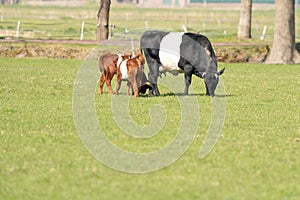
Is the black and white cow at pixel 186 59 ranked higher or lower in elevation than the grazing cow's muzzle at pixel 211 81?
higher

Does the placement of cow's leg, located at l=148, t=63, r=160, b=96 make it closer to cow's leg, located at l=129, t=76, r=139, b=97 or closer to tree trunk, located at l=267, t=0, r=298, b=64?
cow's leg, located at l=129, t=76, r=139, b=97

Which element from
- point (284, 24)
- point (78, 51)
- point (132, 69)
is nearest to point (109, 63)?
point (132, 69)

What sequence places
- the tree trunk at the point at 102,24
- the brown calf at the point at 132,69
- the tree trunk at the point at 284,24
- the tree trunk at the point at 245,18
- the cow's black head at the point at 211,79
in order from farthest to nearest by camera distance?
1. the tree trunk at the point at 245,18
2. the tree trunk at the point at 102,24
3. the tree trunk at the point at 284,24
4. the cow's black head at the point at 211,79
5. the brown calf at the point at 132,69

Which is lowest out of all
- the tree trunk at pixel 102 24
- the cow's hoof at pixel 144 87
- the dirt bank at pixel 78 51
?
the dirt bank at pixel 78 51

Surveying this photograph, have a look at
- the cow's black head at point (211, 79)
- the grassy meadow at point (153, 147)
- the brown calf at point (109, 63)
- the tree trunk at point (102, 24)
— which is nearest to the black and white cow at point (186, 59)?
the cow's black head at point (211, 79)

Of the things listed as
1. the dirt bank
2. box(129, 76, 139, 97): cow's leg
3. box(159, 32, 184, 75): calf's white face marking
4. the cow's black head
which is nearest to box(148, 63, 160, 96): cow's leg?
box(159, 32, 184, 75): calf's white face marking

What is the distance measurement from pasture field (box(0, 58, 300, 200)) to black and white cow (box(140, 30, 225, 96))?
1.96 ft

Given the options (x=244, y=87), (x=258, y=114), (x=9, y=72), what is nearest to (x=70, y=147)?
(x=258, y=114)

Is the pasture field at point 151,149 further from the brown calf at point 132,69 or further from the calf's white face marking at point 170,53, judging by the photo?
the calf's white face marking at point 170,53

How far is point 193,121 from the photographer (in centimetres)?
1764

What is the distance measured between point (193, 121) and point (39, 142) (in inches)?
164

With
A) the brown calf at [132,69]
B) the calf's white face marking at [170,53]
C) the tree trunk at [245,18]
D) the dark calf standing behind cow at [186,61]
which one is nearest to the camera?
the brown calf at [132,69]

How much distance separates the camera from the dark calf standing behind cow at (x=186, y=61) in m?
22.7

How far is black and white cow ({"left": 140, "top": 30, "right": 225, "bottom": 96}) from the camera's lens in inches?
893
